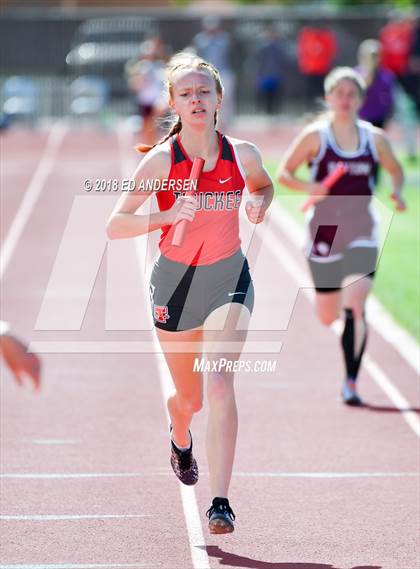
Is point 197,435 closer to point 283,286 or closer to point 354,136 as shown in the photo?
point 354,136

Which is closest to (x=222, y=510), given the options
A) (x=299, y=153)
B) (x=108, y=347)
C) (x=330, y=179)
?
(x=330, y=179)

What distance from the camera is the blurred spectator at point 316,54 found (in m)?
39.8

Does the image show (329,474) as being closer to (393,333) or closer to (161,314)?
(161,314)

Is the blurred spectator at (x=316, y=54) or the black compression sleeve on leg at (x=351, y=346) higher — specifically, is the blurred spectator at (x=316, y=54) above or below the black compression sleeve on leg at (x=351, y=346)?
below

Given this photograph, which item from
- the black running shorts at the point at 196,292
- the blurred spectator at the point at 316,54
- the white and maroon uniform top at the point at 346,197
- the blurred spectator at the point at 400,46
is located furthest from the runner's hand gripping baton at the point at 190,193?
Result: the blurred spectator at the point at 316,54

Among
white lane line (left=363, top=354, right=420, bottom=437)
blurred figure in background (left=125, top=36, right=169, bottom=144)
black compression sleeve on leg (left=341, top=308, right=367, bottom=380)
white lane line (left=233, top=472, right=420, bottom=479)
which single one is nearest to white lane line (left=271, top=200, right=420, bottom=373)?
white lane line (left=363, top=354, right=420, bottom=437)

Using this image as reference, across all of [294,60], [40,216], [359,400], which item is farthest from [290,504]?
[294,60]

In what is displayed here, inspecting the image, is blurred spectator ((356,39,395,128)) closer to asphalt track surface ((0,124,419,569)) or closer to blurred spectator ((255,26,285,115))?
asphalt track surface ((0,124,419,569))

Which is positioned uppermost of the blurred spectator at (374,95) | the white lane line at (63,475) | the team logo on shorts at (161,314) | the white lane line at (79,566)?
the team logo on shorts at (161,314)

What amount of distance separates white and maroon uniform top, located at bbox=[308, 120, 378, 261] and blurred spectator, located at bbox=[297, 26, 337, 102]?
101 ft

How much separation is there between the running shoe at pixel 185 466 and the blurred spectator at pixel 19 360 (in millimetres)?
2525

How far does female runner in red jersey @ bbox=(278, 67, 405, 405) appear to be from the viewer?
9.20 m

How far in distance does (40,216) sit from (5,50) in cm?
2378

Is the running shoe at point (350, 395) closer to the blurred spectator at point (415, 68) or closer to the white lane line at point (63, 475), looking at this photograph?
the white lane line at point (63, 475)
